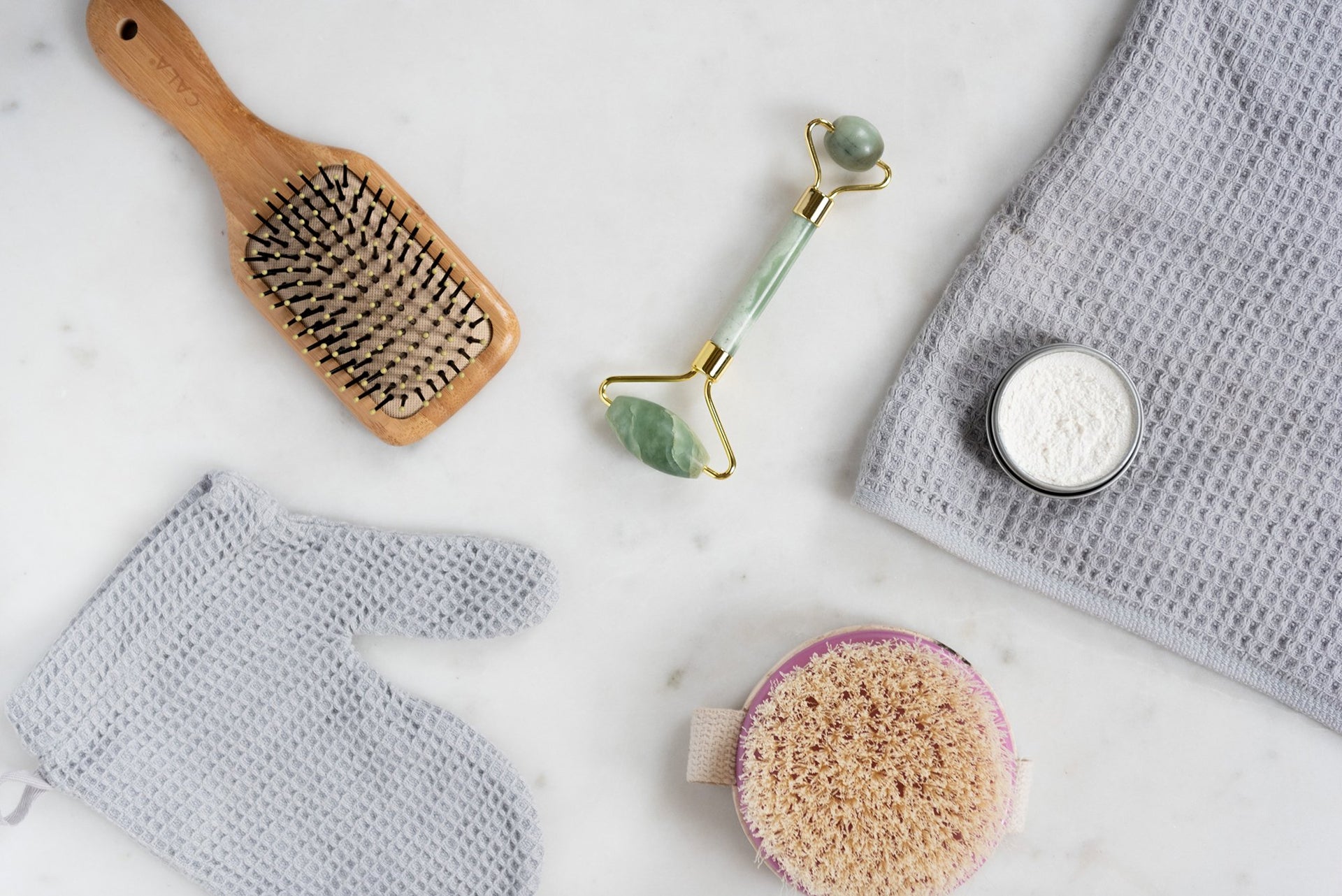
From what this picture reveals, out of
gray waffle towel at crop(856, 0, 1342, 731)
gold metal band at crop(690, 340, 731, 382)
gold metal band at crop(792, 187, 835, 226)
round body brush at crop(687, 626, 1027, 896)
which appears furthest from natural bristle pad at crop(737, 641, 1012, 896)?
gold metal band at crop(792, 187, 835, 226)

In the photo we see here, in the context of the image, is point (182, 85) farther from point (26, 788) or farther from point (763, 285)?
point (26, 788)

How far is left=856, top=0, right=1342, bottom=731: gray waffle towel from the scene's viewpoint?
705 millimetres

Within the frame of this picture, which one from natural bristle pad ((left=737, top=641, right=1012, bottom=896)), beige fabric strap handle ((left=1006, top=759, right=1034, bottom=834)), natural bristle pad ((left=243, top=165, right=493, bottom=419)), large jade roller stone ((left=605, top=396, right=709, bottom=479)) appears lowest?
beige fabric strap handle ((left=1006, top=759, right=1034, bottom=834))

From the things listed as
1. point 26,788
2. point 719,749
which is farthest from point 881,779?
point 26,788

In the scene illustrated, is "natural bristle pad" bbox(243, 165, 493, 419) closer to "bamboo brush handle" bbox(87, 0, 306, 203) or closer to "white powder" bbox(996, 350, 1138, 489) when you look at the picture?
"bamboo brush handle" bbox(87, 0, 306, 203)

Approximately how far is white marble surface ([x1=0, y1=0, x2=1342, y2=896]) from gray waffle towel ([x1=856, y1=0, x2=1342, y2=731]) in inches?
1.8

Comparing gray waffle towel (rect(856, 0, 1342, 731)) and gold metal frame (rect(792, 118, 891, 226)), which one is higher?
gold metal frame (rect(792, 118, 891, 226))

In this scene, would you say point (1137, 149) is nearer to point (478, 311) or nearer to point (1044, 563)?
point (1044, 563)

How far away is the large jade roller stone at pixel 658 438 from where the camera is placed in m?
0.70

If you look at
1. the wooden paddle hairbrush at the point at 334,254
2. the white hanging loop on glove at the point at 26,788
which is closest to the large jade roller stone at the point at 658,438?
the wooden paddle hairbrush at the point at 334,254

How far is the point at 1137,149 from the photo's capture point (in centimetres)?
71

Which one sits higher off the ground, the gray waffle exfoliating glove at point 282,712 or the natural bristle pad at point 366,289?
the natural bristle pad at point 366,289

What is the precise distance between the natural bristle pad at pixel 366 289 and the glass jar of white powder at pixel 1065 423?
452 millimetres

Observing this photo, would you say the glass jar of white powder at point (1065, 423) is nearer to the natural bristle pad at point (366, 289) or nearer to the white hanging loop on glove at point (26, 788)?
the natural bristle pad at point (366, 289)
